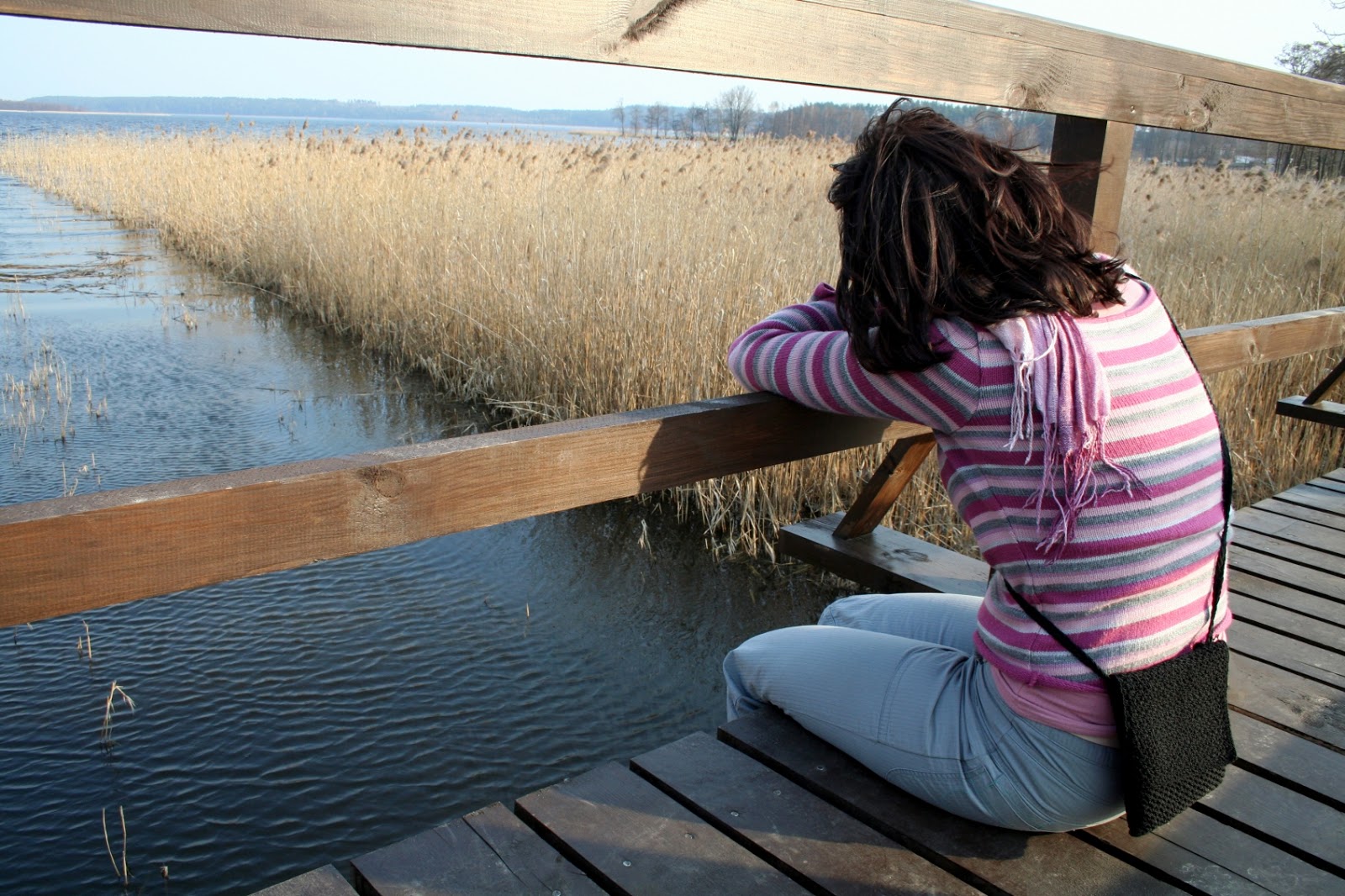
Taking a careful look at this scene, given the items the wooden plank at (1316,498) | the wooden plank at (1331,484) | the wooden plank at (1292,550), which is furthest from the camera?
the wooden plank at (1331,484)

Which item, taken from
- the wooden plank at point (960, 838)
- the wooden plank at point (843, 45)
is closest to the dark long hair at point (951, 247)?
the wooden plank at point (843, 45)

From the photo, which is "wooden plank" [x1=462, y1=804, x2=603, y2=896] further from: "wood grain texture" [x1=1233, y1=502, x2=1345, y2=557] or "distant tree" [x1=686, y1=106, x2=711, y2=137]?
"distant tree" [x1=686, y1=106, x2=711, y2=137]

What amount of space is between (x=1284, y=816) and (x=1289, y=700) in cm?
43

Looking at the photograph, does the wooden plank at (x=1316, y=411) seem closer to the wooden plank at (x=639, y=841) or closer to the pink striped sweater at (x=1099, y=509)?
the pink striped sweater at (x=1099, y=509)

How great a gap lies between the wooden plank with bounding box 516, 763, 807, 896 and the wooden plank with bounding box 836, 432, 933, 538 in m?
0.95

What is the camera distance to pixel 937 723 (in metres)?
1.41

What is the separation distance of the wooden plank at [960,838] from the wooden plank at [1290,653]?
84cm

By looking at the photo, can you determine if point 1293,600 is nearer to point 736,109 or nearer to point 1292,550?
point 1292,550

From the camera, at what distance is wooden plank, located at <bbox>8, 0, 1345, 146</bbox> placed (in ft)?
3.78

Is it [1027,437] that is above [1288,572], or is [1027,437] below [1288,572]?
above

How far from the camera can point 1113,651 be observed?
1.30 meters

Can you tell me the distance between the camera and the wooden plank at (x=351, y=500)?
3.43 ft

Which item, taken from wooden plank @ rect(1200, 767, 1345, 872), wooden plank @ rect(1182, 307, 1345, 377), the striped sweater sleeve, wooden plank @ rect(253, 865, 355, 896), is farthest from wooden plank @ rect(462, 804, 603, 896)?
wooden plank @ rect(1182, 307, 1345, 377)

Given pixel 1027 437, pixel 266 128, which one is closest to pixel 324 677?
pixel 1027 437
